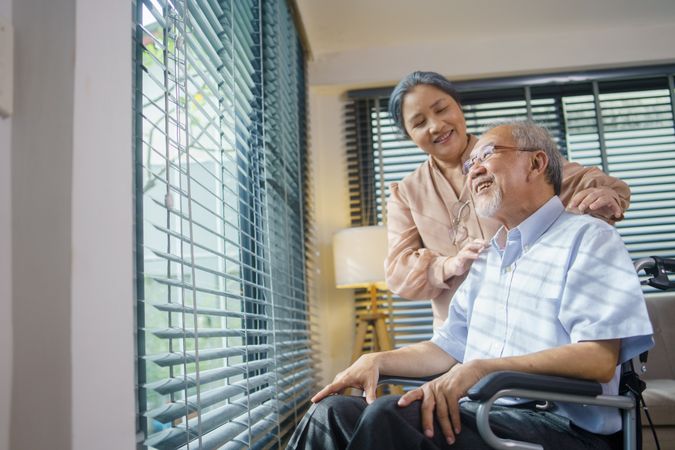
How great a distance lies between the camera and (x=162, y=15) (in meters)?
1.55

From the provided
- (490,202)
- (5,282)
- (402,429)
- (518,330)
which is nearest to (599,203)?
(490,202)

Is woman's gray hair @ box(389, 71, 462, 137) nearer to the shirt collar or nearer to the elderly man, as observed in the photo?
the elderly man

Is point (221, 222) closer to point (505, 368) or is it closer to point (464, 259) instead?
point (464, 259)

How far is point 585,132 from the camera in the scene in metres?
4.41

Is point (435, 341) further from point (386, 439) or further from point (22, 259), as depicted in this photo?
point (22, 259)

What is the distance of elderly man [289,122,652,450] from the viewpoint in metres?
1.28

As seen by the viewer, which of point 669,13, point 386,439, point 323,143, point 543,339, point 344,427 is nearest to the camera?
point 386,439

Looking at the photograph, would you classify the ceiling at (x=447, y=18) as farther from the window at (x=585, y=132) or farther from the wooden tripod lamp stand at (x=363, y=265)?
the wooden tripod lamp stand at (x=363, y=265)

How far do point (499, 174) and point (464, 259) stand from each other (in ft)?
1.08

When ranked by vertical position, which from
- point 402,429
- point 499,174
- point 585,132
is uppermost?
point 585,132

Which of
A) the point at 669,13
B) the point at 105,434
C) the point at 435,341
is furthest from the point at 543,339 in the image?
the point at 669,13

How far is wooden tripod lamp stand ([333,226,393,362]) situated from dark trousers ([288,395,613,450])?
2194 millimetres

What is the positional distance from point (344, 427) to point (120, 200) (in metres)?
0.62

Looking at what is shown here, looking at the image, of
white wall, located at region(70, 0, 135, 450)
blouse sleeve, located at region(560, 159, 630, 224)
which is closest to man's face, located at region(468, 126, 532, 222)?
blouse sleeve, located at region(560, 159, 630, 224)
